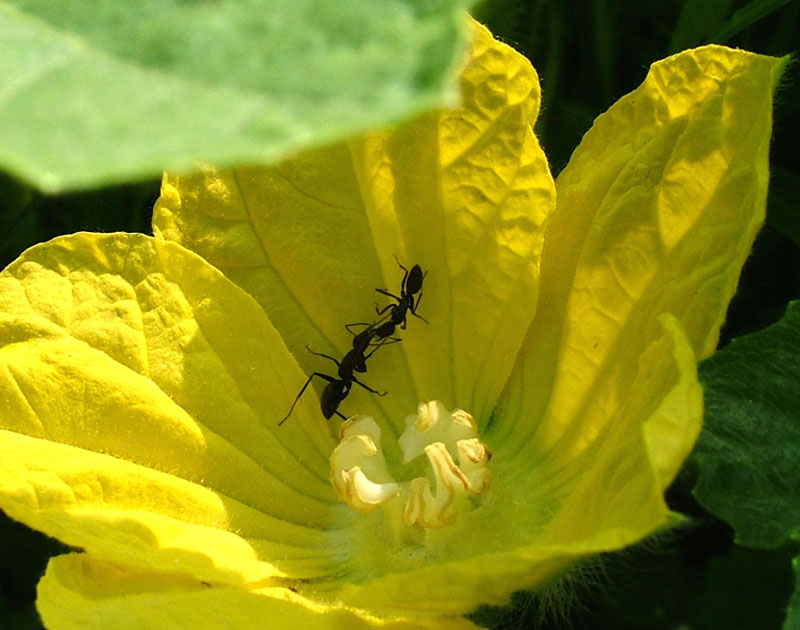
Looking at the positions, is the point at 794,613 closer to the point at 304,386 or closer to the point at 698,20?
the point at 304,386

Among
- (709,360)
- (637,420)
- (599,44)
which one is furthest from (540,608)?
(599,44)

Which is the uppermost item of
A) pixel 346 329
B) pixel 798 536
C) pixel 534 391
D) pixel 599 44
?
pixel 599 44

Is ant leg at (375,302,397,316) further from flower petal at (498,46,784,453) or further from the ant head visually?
flower petal at (498,46,784,453)

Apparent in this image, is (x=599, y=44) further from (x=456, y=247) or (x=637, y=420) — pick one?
(x=637, y=420)

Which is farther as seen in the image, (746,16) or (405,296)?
(405,296)

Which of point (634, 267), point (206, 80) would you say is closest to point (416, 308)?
point (634, 267)

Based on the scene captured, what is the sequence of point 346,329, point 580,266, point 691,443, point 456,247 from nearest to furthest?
point 691,443
point 580,266
point 456,247
point 346,329

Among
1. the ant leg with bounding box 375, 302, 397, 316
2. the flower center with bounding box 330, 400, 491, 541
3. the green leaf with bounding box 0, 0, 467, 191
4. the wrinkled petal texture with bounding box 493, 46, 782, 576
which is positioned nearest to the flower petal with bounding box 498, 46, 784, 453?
the wrinkled petal texture with bounding box 493, 46, 782, 576
